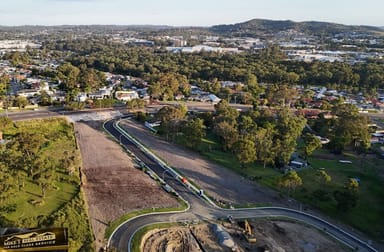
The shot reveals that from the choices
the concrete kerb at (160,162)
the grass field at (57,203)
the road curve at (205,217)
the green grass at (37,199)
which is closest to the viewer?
the grass field at (57,203)

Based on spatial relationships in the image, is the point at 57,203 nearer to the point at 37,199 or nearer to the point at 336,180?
the point at 37,199

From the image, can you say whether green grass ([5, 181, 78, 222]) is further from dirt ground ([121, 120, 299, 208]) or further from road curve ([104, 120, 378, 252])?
dirt ground ([121, 120, 299, 208])

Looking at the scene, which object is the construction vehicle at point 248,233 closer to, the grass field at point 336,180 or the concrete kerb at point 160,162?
the concrete kerb at point 160,162

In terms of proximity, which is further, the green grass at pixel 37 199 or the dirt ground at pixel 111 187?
the dirt ground at pixel 111 187

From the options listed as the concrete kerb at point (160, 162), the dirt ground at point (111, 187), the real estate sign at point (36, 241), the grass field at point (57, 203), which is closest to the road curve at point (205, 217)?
the concrete kerb at point (160, 162)

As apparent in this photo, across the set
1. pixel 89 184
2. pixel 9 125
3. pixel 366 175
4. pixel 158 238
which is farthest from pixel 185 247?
pixel 9 125

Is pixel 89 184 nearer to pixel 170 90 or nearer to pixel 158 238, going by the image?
pixel 158 238

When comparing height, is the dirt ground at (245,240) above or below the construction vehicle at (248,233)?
below
